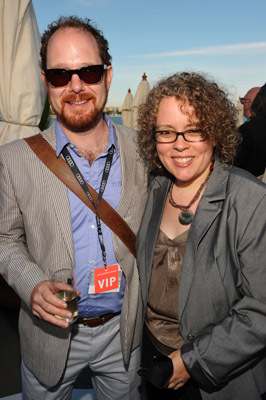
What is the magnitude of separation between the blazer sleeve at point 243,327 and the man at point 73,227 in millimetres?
533

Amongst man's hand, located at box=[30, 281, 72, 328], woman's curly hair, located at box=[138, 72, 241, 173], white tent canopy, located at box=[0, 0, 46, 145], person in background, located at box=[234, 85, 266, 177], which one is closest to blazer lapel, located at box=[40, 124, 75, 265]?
man's hand, located at box=[30, 281, 72, 328]

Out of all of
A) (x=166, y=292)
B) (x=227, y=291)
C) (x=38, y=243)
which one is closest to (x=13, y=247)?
(x=38, y=243)

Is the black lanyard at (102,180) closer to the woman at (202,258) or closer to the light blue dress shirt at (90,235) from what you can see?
the light blue dress shirt at (90,235)

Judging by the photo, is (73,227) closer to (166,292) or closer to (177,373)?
(166,292)

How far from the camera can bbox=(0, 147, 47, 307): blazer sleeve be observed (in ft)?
5.74

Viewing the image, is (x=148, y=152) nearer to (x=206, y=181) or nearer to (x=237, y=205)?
(x=206, y=181)

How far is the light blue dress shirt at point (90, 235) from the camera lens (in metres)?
1.88

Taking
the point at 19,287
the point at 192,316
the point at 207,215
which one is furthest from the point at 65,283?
the point at 207,215

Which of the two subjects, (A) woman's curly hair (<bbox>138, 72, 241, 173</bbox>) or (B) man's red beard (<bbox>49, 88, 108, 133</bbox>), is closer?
(A) woman's curly hair (<bbox>138, 72, 241, 173</bbox>)

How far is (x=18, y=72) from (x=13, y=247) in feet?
7.48

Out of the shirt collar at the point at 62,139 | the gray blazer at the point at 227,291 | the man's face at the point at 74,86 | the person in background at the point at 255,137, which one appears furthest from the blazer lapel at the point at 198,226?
the person in background at the point at 255,137

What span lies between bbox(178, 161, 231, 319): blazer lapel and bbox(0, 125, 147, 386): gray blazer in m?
0.42

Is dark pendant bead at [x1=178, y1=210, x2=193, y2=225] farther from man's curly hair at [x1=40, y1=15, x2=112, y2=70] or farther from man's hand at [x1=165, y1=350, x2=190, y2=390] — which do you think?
man's curly hair at [x1=40, y1=15, x2=112, y2=70]

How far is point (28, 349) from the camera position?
6.38 feet
